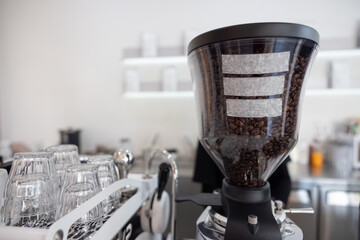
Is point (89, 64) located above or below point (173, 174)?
above

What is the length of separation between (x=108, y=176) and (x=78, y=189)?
0.13m

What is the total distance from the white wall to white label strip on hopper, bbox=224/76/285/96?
66.6 inches

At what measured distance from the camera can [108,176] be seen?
64 centimetres

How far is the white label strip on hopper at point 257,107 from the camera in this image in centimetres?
48

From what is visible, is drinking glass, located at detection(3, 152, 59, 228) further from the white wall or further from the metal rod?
the white wall

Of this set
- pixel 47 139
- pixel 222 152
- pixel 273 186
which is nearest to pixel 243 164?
pixel 222 152

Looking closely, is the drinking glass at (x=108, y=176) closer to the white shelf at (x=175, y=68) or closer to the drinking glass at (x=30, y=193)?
the drinking glass at (x=30, y=193)

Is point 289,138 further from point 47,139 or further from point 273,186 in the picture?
point 47,139

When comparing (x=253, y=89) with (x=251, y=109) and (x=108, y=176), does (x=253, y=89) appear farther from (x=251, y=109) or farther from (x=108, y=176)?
(x=108, y=176)

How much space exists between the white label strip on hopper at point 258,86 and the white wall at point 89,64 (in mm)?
1693

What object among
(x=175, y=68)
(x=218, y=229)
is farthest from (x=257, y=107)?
(x=175, y=68)

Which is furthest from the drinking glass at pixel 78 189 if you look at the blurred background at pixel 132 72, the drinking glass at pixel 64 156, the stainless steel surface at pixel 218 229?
the blurred background at pixel 132 72

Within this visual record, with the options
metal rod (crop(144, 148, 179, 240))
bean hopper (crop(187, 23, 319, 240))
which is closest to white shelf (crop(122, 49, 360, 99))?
metal rod (crop(144, 148, 179, 240))

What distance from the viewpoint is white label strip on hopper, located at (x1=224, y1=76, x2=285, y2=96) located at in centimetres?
47
